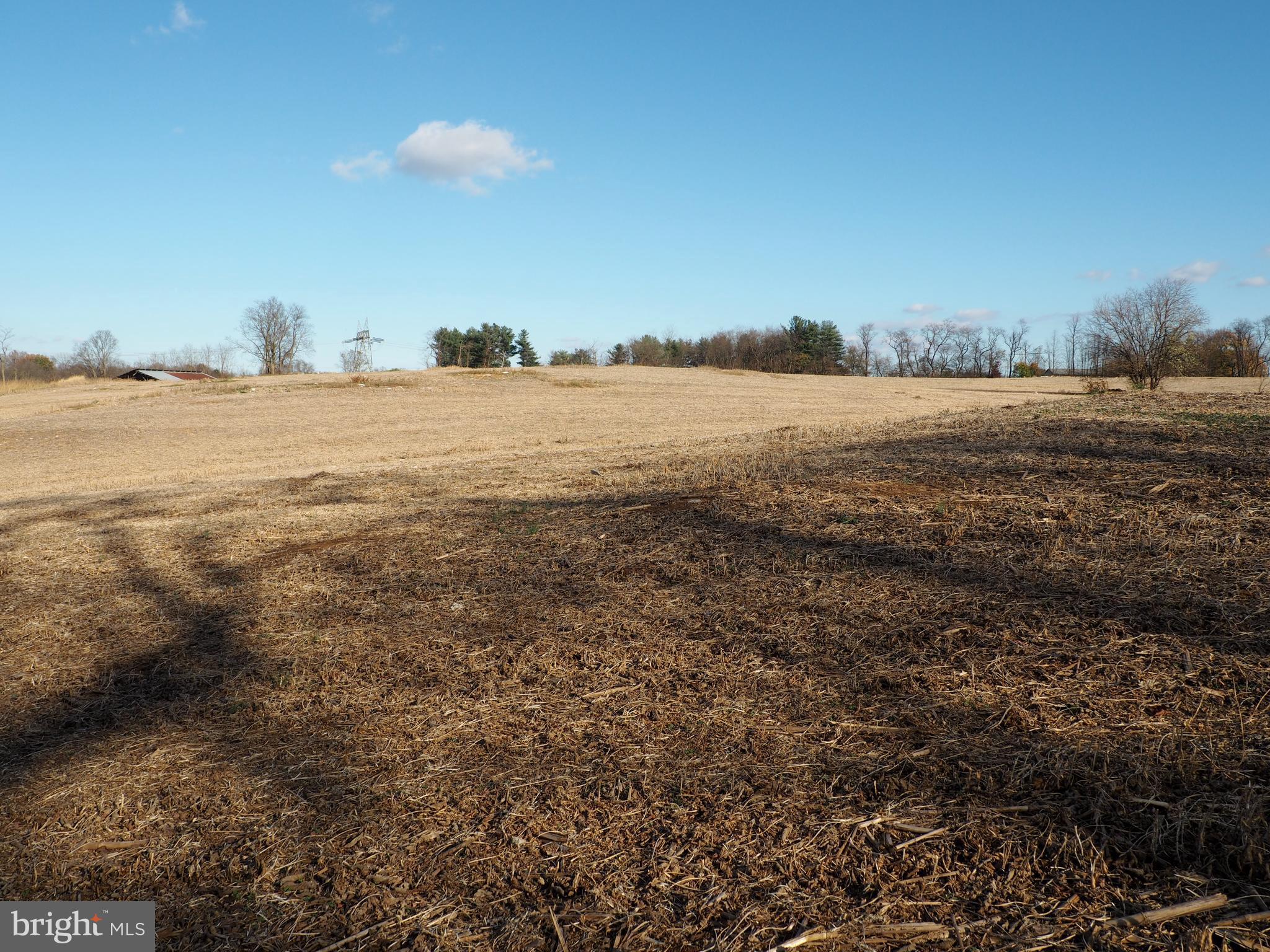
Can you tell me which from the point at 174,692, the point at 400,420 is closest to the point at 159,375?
the point at 400,420

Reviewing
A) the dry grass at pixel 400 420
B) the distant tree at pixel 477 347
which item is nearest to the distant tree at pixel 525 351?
the distant tree at pixel 477 347

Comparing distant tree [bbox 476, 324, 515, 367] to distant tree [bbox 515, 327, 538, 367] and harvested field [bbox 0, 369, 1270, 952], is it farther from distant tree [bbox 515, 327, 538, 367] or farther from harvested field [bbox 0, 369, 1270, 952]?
harvested field [bbox 0, 369, 1270, 952]

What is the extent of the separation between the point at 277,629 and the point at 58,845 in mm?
2284

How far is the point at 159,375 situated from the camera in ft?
300

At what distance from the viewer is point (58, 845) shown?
2.98 metres

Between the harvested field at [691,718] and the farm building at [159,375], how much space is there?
88782mm

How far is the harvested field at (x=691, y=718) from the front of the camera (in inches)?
99.5

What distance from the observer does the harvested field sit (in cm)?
253

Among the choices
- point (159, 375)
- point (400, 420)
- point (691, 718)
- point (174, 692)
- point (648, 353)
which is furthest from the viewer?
point (648, 353)

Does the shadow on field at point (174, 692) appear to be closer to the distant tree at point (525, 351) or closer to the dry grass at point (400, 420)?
the dry grass at point (400, 420)

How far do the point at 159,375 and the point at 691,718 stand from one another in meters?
105

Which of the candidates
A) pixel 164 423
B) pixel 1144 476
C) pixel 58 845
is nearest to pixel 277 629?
pixel 58 845

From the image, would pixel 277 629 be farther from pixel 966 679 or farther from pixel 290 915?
pixel 966 679

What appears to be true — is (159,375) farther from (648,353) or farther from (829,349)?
(829,349)
